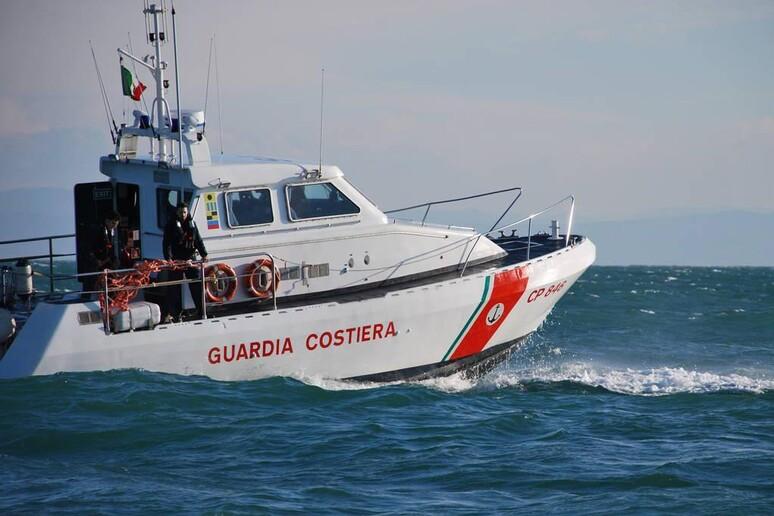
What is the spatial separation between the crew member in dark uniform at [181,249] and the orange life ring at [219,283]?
114 mm

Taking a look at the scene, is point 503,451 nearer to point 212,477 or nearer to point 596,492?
point 596,492

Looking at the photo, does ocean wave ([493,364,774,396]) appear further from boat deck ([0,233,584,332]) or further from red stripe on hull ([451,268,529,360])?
boat deck ([0,233,584,332])

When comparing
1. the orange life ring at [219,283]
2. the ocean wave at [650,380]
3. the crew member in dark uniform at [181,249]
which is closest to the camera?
the crew member in dark uniform at [181,249]

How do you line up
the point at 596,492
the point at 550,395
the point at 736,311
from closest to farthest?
the point at 596,492
the point at 550,395
the point at 736,311

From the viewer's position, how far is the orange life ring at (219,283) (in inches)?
496

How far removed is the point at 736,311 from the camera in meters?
26.5

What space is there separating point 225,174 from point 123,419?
3210mm

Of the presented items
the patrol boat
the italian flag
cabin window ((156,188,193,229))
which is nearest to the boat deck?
the patrol boat

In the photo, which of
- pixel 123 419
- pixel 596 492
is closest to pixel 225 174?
pixel 123 419

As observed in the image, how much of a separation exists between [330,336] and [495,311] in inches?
91.0

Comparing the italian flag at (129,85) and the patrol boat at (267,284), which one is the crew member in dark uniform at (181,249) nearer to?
the patrol boat at (267,284)

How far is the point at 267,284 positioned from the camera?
12852 millimetres

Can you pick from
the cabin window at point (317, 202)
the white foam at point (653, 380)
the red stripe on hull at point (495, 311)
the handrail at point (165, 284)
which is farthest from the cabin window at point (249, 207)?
the white foam at point (653, 380)

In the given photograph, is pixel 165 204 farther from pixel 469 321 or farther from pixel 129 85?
pixel 469 321
